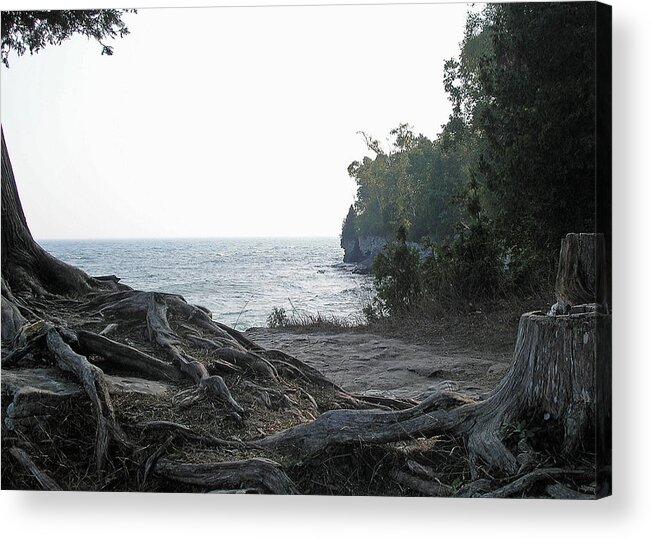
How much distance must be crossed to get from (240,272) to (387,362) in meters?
1.03

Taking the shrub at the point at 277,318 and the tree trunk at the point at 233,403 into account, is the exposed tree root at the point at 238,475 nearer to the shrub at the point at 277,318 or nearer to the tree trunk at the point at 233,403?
the tree trunk at the point at 233,403

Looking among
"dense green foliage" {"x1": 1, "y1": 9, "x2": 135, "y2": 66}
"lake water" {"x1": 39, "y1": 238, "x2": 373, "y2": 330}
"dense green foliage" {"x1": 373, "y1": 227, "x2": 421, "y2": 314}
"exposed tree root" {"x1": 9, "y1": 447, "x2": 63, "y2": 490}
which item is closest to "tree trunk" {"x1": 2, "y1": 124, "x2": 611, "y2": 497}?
"exposed tree root" {"x1": 9, "y1": 447, "x2": 63, "y2": 490}

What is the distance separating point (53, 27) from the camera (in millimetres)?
5879

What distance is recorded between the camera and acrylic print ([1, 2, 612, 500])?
18.0 ft

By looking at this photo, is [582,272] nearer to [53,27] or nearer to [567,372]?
[567,372]

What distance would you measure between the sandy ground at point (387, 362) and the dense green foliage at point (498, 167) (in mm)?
283

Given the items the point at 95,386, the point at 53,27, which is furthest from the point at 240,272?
the point at 53,27

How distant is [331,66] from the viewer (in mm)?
5750

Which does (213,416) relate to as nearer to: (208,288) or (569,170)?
(208,288)

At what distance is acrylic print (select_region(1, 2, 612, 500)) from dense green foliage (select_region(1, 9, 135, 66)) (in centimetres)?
1

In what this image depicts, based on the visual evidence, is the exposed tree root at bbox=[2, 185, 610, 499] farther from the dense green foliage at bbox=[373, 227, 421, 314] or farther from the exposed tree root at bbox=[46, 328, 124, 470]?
the dense green foliage at bbox=[373, 227, 421, 314]

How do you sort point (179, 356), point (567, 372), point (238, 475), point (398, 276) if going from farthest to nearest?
point (179, 356) < point (398, 276) < point (238, 475) < point (567, 372)

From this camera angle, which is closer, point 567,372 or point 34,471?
point 567,372

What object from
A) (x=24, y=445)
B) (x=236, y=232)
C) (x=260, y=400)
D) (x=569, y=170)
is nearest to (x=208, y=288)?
(x=236, y=232)
